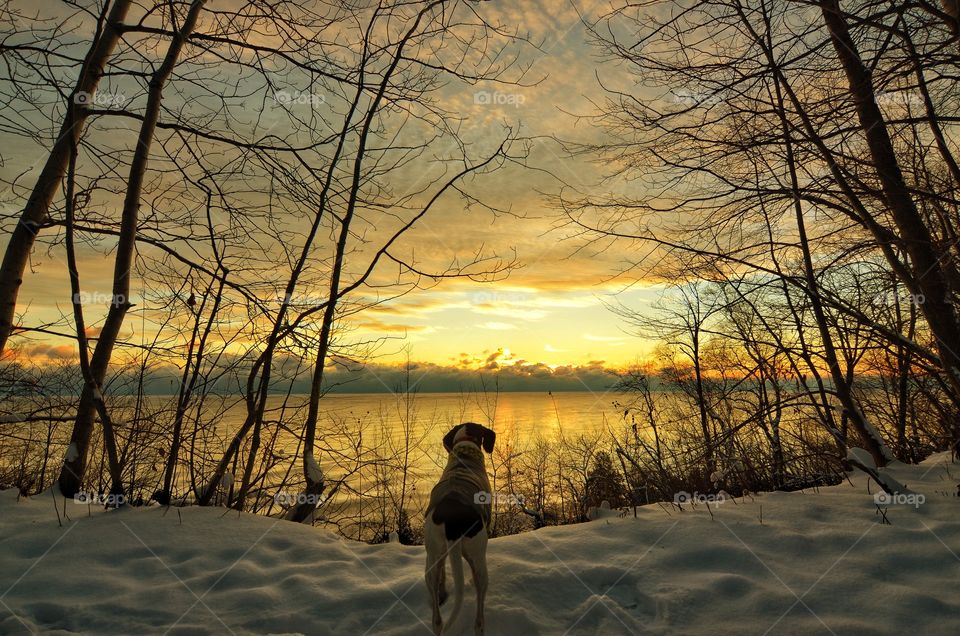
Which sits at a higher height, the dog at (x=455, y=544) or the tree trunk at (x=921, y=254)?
the tree trunk at (x=921, y=254)

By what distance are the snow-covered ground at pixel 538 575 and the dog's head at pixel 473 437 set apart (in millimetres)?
819

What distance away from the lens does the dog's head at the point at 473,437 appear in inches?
165

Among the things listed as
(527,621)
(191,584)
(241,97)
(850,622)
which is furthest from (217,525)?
(850,622)

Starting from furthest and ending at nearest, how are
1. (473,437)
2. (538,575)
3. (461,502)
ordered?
(473,437)
(538,575)
(461,502)

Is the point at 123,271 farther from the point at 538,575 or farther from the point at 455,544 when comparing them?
the point at 538,575

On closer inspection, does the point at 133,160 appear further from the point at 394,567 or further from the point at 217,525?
the point at 394,567

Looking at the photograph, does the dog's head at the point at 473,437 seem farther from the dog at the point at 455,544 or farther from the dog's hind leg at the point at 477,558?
the dog's hind leg at the point at 477,558

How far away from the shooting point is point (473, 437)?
4.21 m

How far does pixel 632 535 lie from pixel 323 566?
2162 millimetres

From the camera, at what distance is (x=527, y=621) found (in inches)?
101

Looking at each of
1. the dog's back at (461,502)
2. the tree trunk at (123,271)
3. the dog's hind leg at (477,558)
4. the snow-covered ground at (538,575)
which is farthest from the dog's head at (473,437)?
the tree trunk at (123,271)

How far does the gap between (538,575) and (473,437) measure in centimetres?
141

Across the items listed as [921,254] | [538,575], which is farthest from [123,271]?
[921,254]

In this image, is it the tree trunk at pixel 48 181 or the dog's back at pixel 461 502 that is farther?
the tree trunk at pixel 48 181
